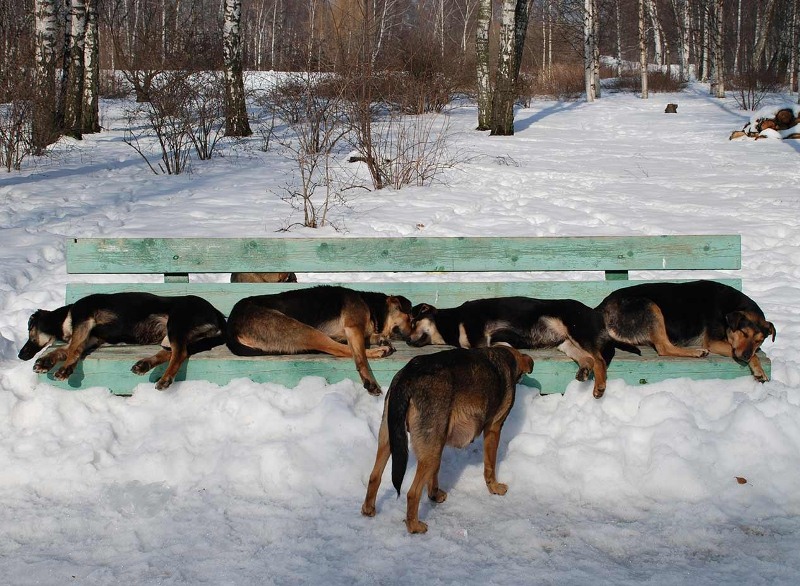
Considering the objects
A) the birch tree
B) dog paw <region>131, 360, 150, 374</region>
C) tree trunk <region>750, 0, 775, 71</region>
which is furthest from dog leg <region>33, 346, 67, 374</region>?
tree trunk <region>750, 0, 775, 71</region>

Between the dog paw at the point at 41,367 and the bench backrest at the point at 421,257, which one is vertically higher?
the bench backrest at the point at 421,257

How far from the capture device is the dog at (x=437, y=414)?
11.9ft

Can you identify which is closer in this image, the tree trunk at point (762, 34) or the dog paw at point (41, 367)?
the dog paw at point (41, 367)

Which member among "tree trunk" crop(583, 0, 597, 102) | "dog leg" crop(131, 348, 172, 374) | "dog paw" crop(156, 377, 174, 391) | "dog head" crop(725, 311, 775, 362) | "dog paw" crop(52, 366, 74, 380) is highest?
"tree trunk" crop(583, 0, 597, 102)

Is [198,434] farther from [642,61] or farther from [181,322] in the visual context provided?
[642,61]

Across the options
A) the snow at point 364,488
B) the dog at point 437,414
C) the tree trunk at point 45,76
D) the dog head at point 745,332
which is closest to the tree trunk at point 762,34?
the tree trunk at point 45,76

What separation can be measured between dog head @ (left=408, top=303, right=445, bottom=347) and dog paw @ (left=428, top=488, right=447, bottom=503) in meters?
1.37

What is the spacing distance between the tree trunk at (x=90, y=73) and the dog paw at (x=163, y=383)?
16.5 metres

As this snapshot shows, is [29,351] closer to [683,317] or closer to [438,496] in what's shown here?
[438,496]

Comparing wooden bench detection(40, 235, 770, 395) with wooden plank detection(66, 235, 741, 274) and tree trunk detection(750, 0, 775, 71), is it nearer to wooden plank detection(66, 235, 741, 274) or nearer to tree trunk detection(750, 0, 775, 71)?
wooden plank detection(66, 235, 741, 274)

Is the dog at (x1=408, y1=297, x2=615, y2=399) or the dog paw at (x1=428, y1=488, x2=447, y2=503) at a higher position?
the dog at (x1=408, y1=297, x2=615, y2=399)

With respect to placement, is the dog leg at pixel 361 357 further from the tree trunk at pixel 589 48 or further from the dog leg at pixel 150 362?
the tree trunk at pixel 589 48

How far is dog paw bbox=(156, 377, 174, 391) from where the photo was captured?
15.0 ft

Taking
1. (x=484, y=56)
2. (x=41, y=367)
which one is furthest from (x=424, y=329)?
(x=484, y=56)
